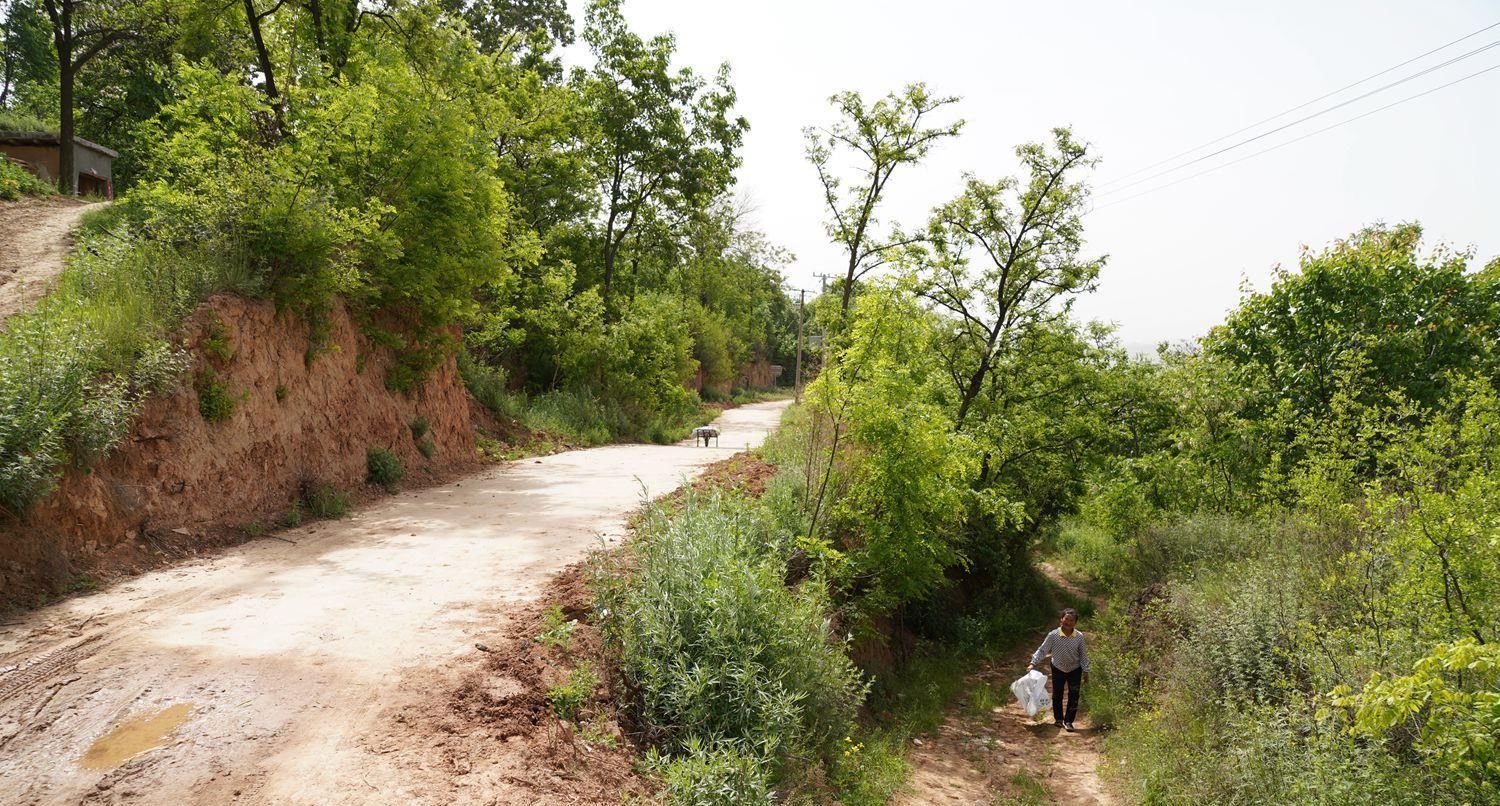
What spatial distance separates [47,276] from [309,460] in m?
4.05

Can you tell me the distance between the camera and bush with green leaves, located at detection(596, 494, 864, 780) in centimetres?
538

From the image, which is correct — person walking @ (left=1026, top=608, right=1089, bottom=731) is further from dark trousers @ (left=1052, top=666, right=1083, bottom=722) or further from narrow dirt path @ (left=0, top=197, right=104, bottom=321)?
narrow dirt path @ (left=0, top=197, right=104, bottom=321)

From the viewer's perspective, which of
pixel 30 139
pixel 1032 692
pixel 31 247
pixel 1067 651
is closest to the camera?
pixel 1067 651

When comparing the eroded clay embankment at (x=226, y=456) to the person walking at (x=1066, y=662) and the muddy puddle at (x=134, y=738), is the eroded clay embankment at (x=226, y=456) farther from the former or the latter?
the person walking at (x=1066, y=662)

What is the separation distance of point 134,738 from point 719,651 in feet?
11.6

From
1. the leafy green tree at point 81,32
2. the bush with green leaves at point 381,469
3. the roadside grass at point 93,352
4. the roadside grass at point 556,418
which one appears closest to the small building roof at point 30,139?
the leafy green tree at point 81,32

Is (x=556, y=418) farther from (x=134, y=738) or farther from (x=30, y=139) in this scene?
(x=30, y=139)

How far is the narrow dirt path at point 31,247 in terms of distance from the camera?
27.4 feet

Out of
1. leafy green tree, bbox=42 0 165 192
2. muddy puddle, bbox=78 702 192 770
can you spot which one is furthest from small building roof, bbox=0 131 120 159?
muddy puddle, bbox=78 702 192 770

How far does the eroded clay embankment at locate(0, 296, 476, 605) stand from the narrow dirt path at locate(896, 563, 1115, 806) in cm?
777

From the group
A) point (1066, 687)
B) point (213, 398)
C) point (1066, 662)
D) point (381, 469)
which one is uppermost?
point (213, 398)

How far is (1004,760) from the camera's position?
984cm

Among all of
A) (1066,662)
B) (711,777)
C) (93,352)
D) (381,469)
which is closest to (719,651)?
(711,777)

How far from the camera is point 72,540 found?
589cm
